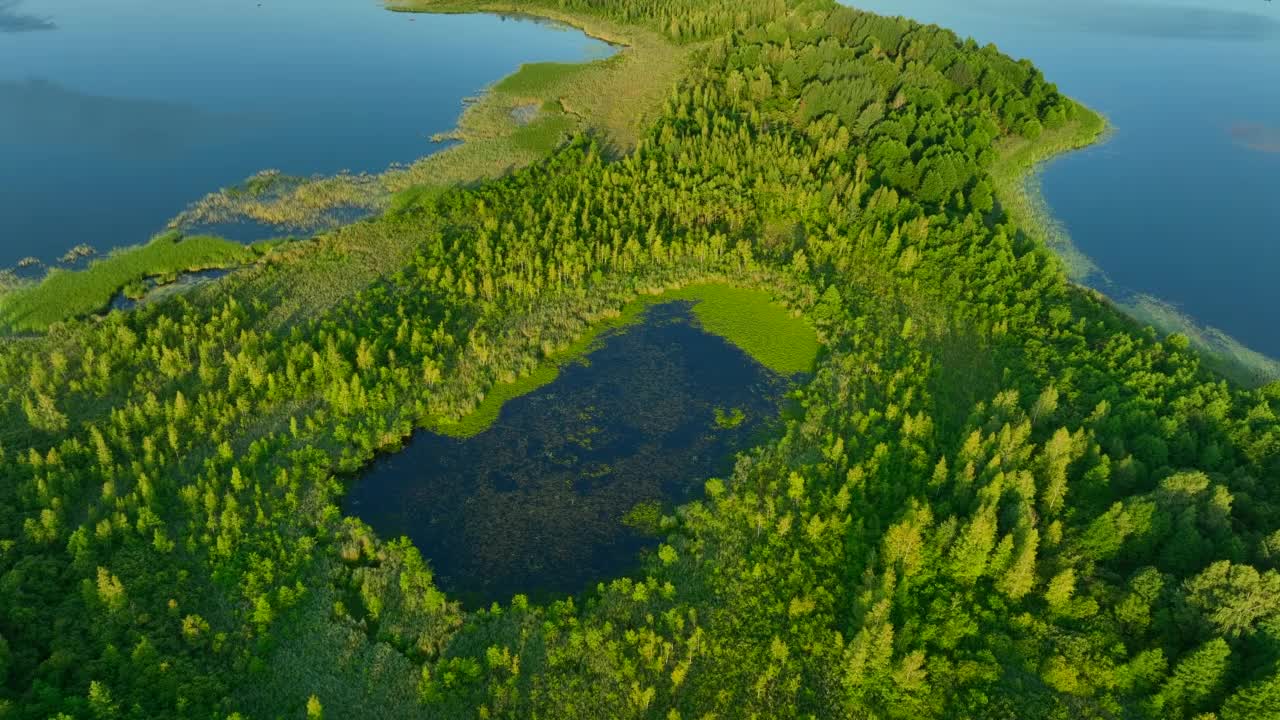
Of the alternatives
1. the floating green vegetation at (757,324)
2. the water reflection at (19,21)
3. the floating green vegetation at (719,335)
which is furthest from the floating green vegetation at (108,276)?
the water reflection at (19,21)

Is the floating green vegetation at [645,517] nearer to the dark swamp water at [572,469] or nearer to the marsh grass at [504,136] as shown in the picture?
the dark swamp water at [572,469]

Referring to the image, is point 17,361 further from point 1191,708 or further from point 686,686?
point 1191,708

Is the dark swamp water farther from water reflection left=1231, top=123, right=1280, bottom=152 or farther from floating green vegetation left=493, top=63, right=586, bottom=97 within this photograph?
water reflection left=1231, top=123, right=1280, bottom=152

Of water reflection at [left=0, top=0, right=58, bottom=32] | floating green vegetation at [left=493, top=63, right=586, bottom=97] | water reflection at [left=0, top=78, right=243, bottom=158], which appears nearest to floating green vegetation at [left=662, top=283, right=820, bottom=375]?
floating green vegetation at [left=493, top=63, right=586, bottom=97]

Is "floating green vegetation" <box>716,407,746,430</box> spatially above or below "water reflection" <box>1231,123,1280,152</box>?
below

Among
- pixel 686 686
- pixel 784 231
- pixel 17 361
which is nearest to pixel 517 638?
pixel 686 686

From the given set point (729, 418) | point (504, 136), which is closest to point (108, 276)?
point (504, 136)
